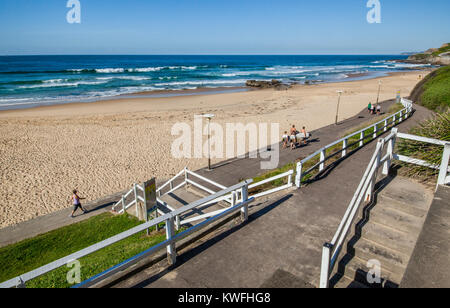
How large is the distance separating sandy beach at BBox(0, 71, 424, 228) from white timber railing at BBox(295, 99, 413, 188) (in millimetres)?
6756

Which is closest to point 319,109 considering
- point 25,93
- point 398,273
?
point 398,273

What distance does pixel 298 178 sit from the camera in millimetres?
8125

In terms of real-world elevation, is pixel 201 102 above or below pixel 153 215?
above

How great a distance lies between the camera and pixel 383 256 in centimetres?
508

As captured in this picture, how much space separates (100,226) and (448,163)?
10.7 meters

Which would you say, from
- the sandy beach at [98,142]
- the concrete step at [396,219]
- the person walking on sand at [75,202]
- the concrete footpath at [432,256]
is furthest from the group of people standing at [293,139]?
the concrete footpath at [432,256]

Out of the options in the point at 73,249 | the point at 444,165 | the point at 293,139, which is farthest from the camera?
the point at 293,139

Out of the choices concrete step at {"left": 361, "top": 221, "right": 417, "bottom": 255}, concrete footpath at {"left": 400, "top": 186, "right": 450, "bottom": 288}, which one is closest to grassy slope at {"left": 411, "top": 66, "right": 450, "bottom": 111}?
concrete footpath at {"left": 400, "top": 186, "right": 450, "bottom": 288}

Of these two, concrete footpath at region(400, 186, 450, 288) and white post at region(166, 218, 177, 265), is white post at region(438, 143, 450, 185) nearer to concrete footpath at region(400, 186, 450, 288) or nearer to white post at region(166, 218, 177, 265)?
concrete footpath at region(400, 186, 450, 288)

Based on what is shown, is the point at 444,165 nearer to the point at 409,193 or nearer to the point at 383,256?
the point at 409,193

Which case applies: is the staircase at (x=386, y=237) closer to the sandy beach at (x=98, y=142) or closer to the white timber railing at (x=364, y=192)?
the white timber railing at (x=364, y=192)

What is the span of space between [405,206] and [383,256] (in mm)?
1879

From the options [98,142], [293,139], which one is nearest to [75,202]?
[98,142]
